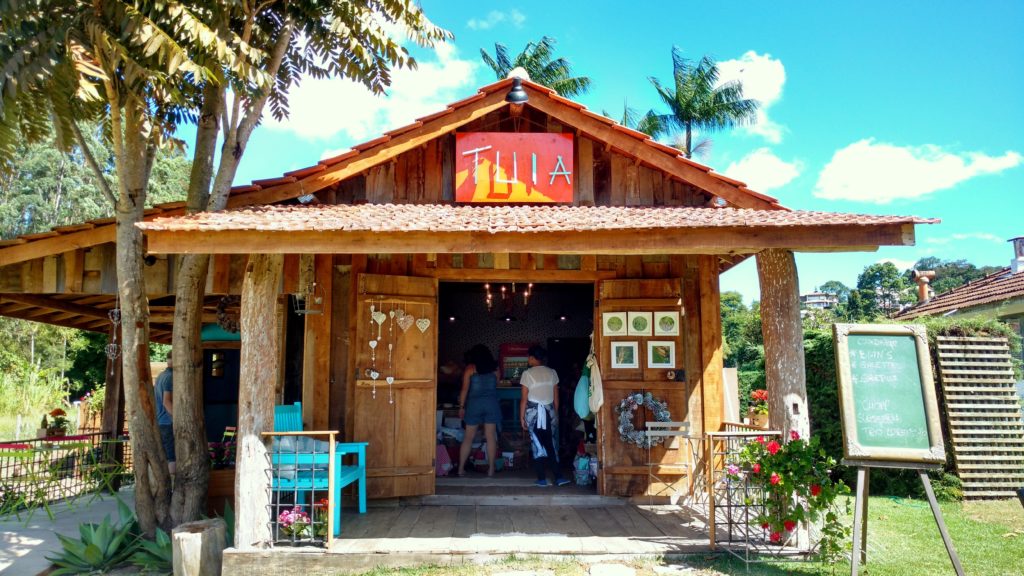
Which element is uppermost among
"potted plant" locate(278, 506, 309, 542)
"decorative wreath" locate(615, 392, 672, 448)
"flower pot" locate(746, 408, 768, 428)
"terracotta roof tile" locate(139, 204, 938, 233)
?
"terracotta roof tile" locate(139, 204, 938, 233)

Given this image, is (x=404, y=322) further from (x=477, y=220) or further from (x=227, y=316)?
(x=227, y=316)

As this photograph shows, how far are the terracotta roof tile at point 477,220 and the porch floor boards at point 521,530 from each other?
278 centimetres

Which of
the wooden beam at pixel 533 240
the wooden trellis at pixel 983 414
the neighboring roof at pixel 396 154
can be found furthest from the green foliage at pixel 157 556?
the wooden trellis at pixel 983 414

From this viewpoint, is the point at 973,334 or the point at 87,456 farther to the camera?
the point at 87,456

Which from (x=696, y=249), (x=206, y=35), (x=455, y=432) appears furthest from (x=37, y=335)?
(x=696, y=249)

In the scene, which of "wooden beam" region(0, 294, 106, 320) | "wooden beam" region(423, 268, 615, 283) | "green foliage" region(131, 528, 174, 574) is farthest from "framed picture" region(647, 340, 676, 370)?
"wooden beam" region(0, 294, 106, 320)

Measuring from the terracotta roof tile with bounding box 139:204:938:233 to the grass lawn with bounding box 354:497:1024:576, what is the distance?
2.87 metres

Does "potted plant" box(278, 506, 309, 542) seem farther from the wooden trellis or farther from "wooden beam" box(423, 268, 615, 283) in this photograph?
the wooden trellis

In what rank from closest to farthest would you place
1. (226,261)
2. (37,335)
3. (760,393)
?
1. (226,261)
2. (760,393)
3. (37,335)

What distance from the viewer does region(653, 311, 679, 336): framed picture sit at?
25.0 ft

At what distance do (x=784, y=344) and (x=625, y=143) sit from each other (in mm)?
3063

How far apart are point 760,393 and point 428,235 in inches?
288

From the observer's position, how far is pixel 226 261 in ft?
22.8

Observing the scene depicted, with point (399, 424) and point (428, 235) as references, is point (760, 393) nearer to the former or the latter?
point (399, 424)
